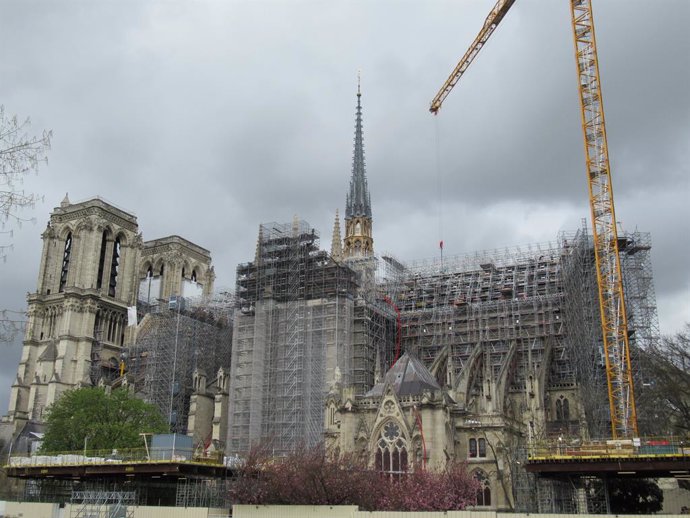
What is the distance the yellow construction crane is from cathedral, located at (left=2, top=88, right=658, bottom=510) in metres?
3.07

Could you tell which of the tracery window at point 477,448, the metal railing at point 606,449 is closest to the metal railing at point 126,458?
the tracery window at point 477,448

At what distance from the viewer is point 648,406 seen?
5838cm

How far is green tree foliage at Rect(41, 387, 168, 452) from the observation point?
59188mm

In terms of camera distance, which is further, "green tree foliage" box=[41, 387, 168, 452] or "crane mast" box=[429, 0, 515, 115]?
"crane mast" box=[429, 0, 515, 115]

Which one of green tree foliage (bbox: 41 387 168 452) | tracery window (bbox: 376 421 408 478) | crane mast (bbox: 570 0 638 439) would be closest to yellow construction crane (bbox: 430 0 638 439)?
crane mast (bbox: 570 0 638 439)

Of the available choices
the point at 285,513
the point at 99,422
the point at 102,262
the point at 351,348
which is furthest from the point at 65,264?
the point at 285,513

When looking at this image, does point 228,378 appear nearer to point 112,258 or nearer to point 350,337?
point 350,337

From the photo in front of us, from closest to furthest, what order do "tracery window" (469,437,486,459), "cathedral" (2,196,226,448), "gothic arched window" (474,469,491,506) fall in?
"gothic arched window" (474,469,491,506) → "tracery window" (469,437,486,459) → "cathedral" (2,196,226,448)

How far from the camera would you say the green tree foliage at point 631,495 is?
44.2 m

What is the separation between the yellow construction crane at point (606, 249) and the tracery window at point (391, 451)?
16.8 m

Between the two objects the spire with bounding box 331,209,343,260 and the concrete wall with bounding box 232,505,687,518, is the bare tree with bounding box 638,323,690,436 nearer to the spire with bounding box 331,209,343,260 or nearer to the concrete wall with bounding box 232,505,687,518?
the concrete wall with bounding box 232,505,687,518

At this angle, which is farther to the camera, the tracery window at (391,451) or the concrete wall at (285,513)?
the tracery window at (391,451)

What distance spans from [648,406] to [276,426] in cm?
2967

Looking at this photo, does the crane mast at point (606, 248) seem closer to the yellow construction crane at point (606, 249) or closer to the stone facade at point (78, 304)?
the yellow construction crane at point (606, 249)
